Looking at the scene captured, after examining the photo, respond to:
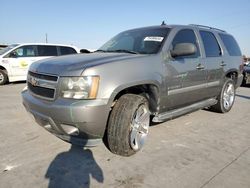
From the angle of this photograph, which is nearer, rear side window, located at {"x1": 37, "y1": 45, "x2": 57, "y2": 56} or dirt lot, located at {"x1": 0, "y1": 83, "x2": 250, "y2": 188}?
dirt lot, located at {"x1": 0, "y1": 83, "x2": 250, "y2": 188}

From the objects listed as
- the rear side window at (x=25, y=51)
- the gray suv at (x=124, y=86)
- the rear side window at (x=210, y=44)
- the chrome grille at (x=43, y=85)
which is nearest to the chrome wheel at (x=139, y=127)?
the gray suv at (x=124, y=86)

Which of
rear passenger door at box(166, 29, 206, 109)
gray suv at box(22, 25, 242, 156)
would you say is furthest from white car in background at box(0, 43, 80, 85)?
rear passenger door at box(166, 29, 206, 109)

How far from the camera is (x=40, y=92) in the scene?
335 centimetres

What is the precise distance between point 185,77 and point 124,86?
1.44 metres

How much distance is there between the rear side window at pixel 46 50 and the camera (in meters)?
11.4

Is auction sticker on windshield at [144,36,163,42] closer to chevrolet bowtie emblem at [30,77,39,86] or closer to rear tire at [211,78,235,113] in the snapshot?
chevrolet bowtie emblem at [30,77,39,86]

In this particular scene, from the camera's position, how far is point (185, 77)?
4309 mm

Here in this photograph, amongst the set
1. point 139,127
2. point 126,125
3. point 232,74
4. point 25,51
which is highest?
→ point 25,51

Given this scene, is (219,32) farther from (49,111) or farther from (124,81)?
(49,111)

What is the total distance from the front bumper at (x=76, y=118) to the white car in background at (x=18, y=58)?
8314mm

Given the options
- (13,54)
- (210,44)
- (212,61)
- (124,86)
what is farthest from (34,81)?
(13,54)

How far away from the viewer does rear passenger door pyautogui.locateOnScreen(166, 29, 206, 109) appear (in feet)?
13.3

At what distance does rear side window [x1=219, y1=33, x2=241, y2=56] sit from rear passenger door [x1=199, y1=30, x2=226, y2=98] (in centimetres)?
44

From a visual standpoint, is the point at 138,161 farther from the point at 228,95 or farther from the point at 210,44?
the point at 228,95
